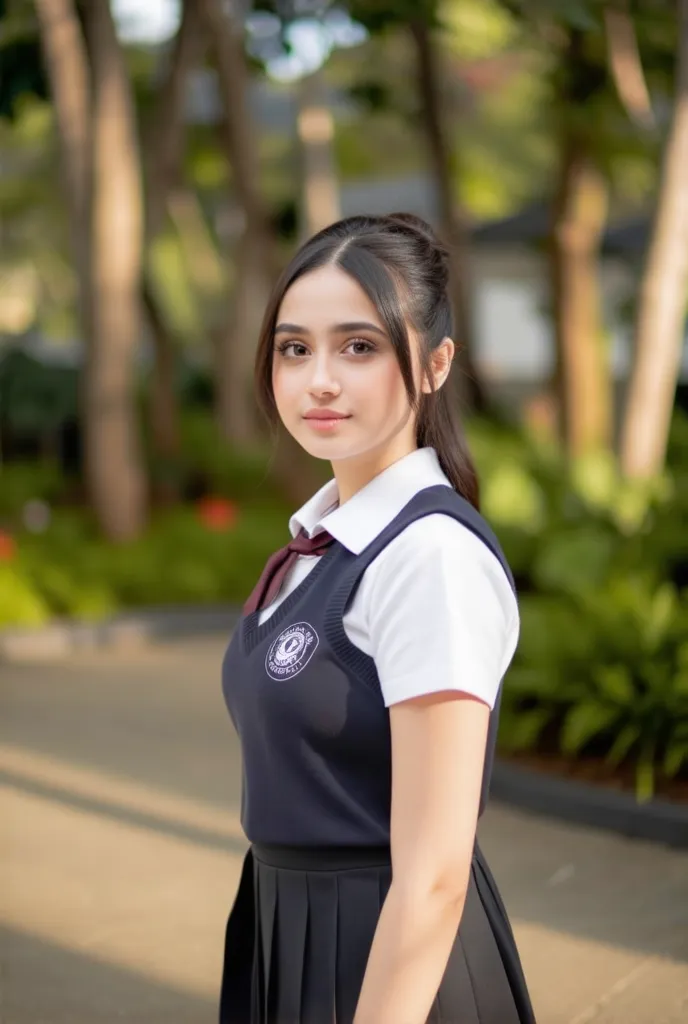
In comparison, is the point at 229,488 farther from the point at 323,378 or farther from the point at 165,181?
the point at 323,378

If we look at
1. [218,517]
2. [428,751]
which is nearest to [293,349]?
[428,751]

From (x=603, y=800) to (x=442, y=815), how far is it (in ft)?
14.6

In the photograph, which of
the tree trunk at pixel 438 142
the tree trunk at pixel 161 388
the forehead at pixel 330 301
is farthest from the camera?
the tree trunk at pixel 438 142

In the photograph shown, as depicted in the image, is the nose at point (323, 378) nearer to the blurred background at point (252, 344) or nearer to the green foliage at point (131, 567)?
the blurred background at point (252, 344)

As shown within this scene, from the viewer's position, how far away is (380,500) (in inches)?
82.7

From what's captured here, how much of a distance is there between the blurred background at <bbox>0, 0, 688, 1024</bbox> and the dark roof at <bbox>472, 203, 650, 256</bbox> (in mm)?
61

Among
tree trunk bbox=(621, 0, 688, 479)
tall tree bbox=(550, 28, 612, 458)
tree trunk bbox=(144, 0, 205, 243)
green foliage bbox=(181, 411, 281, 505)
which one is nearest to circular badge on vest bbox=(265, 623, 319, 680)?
tree trunk bbox=(621, 0, 688, 479)

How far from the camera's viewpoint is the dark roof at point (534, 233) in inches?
813

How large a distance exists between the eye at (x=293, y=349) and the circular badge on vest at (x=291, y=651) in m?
0.42

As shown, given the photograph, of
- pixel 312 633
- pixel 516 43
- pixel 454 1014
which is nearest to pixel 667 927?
pixel 454 1014

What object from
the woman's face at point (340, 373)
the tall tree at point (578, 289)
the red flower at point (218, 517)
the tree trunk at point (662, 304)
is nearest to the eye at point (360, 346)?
the woman's face at point (340, 373)

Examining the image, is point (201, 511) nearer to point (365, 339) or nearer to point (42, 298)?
point (365, 339)

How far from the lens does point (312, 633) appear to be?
2006mm

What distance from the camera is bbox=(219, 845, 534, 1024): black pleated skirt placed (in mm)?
2107
